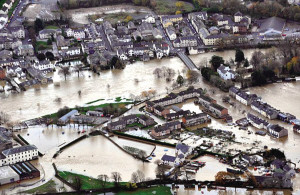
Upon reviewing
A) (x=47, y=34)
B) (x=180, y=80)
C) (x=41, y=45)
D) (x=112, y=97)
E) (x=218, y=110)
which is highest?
(x=47, y=34)

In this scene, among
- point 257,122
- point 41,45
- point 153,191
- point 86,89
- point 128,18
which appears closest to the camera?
point 153,191

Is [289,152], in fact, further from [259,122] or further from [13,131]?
[13,131]

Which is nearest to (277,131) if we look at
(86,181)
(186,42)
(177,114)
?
(177,114)

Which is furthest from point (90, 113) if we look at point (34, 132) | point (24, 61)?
point (24, 61)

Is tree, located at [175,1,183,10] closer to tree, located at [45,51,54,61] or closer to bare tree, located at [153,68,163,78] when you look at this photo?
tree, located at [45,51,54,61]

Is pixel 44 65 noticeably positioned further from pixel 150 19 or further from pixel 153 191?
pixel 153 191

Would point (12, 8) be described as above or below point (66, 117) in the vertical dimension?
above
